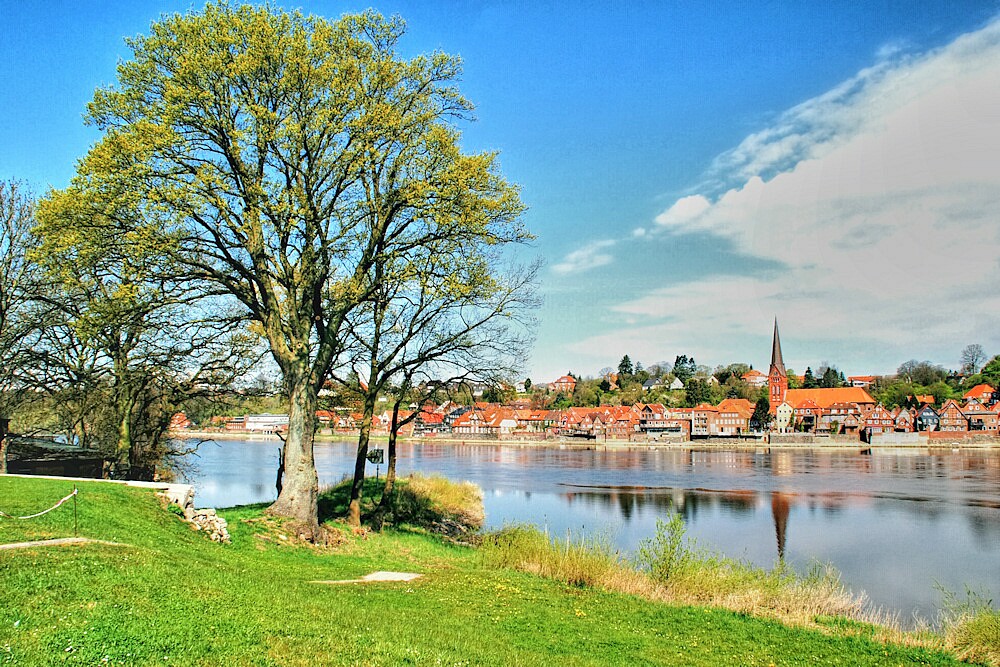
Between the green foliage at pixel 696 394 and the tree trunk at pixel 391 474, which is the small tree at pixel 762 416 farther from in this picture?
the tree trunk at pixel 391 474

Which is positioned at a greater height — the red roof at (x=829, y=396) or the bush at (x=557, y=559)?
the red roof at (x=829, y=396)

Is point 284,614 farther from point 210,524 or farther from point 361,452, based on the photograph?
point 361,452

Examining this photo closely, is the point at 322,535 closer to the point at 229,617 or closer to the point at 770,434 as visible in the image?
the point at 229,617

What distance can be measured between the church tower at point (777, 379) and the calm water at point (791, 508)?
74317 millimetres

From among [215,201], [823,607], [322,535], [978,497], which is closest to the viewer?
[823,607]

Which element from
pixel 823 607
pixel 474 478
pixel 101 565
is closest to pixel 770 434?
pixel 474 478

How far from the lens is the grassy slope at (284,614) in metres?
7.50

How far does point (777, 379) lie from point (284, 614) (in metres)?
156

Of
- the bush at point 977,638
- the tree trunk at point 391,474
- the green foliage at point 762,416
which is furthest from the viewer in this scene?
the green foliage at point 762,416

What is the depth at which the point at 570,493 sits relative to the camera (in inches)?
1891

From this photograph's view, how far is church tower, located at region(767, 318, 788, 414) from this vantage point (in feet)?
490

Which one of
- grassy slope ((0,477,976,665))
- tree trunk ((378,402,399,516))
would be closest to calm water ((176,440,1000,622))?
tree trunk ((378,402,399,516))

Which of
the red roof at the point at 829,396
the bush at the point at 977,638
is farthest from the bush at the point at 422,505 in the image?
the red roof at the point at 829,396

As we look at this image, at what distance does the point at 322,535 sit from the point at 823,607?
42.4 feet
